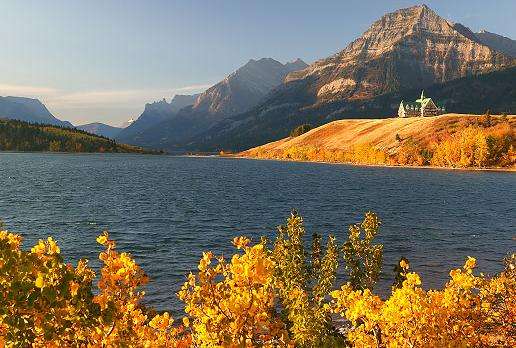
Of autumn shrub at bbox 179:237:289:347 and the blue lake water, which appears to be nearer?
autumn shrub at bbox 179:237:289:347

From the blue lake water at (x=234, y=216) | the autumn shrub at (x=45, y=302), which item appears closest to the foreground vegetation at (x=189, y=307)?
the autumn shrub at (x=45, y=302)

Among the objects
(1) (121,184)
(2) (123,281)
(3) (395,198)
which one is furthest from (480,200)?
(2) (123,281)

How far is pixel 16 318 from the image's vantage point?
24.8ft

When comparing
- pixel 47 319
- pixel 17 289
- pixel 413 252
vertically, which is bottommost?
pixel 413 252

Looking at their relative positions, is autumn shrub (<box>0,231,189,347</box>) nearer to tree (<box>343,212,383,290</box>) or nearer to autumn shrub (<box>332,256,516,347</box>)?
autumn shrub (<box>332,256,516,347</box>)

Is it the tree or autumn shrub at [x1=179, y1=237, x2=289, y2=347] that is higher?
autumn shrub at [x1=179, y1=237, x2=289, y2=347]

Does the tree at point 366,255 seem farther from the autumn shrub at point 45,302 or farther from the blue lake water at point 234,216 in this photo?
the autumn shrub at point 45,302

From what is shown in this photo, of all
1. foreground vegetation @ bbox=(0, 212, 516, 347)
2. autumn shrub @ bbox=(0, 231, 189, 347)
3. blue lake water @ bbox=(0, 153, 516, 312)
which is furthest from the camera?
blue lake water @ bbox=(0, 153, 516, 312)

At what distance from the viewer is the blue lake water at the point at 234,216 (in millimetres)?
58250

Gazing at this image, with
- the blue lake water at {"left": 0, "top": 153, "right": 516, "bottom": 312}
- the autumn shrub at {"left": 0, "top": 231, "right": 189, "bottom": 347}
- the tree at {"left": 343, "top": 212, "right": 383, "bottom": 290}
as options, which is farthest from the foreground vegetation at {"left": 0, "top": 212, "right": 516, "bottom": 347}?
the blue lake water at {"left": 0, "top": 153, "right": 516, "bottom": 312}

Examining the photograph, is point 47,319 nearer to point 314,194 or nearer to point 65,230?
point 65,230

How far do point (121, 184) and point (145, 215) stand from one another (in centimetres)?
6218

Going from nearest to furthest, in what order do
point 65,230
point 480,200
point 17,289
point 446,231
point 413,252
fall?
point 17,289
point 413,252
point 65,230
point 446,231
point 480,200

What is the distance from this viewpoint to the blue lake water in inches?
2293
